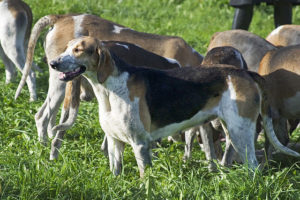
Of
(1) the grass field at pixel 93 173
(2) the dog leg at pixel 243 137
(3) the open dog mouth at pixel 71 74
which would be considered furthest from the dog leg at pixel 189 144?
(3) the open dog mouth at pixel 71 74

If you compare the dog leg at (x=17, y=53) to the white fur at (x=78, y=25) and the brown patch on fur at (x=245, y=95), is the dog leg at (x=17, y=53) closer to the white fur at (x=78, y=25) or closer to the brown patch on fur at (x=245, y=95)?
the white fur at (x=78, y=25)

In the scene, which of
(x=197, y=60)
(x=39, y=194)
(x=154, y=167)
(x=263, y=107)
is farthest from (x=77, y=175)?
(x=197, y=60)

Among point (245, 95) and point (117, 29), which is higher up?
point (245, 95)

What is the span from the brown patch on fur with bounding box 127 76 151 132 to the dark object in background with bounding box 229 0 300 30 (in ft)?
14.4

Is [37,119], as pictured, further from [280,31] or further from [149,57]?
[280,31]

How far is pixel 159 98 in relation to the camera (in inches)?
199

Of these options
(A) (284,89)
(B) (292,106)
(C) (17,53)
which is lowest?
(C) (17,53)

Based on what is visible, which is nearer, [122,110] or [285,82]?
[122,110]

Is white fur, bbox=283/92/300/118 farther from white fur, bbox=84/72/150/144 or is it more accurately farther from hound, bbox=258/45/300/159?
white fur, bbox=84/72/150/144

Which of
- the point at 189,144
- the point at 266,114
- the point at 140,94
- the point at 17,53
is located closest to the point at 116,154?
the point at 140,94

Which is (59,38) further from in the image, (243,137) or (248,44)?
(243,137)

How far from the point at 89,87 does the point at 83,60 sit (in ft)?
4.92

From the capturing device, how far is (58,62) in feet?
15.6

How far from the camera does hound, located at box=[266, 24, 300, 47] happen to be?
7.58 m
